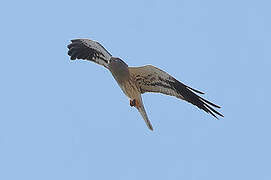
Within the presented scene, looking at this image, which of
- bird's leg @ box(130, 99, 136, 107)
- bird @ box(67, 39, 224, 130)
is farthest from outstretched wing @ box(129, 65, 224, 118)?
bird's leg @ box(130, 99, 136, 107)

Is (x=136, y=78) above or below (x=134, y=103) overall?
above

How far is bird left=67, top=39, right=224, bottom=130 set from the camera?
45.0 feet

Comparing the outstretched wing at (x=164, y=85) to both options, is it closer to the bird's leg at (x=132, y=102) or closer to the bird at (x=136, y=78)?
the bird at (x=136, y=78)

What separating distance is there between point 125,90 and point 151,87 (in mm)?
847

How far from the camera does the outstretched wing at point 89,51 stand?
14.2 metres

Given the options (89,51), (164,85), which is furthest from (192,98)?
(89,51)

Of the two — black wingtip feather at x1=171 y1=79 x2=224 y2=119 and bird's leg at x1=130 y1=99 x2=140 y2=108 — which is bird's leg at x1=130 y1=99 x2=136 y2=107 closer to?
bird's leg at x1=130 y1=99 x2=140 y2=108

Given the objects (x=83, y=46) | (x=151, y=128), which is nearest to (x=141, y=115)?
(x=151, y=128)

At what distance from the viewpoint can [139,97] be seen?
1375 centimetres

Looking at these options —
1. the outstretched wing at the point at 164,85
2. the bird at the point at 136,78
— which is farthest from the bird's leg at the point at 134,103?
the outstretched wing at the point at 164,85

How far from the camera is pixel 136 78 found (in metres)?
14.1

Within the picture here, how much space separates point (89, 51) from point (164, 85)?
6.52 feet

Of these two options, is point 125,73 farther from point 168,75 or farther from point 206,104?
point 206,104

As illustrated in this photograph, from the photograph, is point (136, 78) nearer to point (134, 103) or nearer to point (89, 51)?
point (134, 103)
